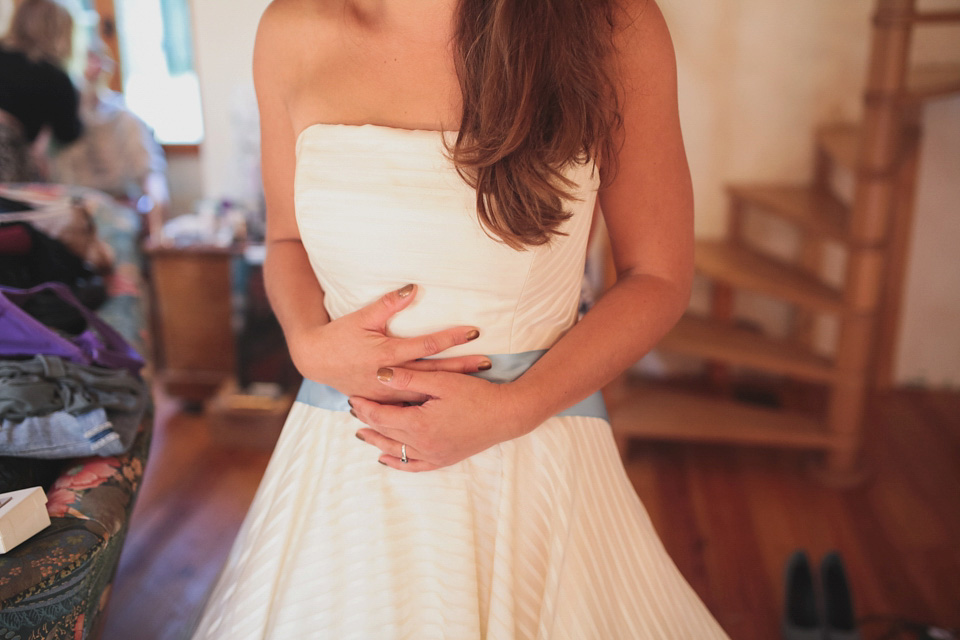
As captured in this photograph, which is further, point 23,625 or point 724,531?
point 724,531

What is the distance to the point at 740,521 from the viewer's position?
2.32 m

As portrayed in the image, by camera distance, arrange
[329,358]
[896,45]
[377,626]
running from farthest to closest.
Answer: [896,45], [329,358], [377,626]

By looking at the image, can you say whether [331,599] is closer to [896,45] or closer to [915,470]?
[896,45]

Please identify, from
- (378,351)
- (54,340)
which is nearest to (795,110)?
(378,351)

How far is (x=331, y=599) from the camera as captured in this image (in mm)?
819

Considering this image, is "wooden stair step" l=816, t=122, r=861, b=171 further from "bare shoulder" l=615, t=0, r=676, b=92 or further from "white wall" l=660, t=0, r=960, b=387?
"bare shoulder" l=615, t=0, r=676, b=92

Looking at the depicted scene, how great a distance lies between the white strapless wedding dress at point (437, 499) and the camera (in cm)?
81

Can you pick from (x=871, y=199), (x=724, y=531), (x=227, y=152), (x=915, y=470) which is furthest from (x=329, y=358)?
(x=227, y=152)

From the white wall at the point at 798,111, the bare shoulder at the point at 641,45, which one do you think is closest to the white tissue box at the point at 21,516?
the bare shoulder at the point at 641,45

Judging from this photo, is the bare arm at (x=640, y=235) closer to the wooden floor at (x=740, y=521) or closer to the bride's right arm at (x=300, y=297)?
the bride's right arm at (x=300, y=297)

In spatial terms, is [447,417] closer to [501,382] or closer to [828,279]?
Answer: [501,382]

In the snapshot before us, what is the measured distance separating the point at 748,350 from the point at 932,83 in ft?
3.23

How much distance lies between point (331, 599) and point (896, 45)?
2.16 m

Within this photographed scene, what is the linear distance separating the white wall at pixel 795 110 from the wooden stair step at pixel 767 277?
313mm
